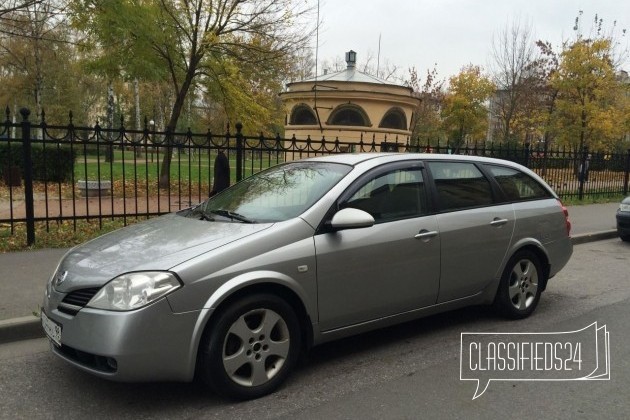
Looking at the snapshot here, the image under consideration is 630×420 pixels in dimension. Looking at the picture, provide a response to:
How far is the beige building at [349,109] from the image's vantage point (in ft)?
62.7

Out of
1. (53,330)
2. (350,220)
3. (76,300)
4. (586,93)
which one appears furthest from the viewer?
(586,93)

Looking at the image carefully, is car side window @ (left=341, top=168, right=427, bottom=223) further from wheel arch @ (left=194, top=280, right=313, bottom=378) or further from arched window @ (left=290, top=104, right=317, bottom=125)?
arched window @ (left=290, top=104, right=317, bottom=125)

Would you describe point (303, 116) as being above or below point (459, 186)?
above

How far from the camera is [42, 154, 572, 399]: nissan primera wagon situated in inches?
124

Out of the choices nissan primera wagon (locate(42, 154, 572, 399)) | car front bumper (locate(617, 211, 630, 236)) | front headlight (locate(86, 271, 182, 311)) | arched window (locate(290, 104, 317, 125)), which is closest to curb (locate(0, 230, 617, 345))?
nissan primera wagon (locate(42, 154, 572, 399))

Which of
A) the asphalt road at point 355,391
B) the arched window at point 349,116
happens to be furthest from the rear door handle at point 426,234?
the arched window at point 349,116

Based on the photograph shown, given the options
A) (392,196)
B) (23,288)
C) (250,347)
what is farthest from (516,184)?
(23,288)

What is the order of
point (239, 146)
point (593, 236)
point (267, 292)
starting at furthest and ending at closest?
point (593, 236), point (239, 146), point (267, 292)

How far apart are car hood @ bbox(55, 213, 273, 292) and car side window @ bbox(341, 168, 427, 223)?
2.81 ft

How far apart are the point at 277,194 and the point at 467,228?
5.57ft

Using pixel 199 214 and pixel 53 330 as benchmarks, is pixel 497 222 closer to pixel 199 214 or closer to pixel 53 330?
pixel 199 214

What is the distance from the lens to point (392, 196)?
4.31 m

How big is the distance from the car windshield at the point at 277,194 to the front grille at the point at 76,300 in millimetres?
1129

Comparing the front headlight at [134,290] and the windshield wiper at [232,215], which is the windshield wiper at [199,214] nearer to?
the windshield wiper at [232,215]
